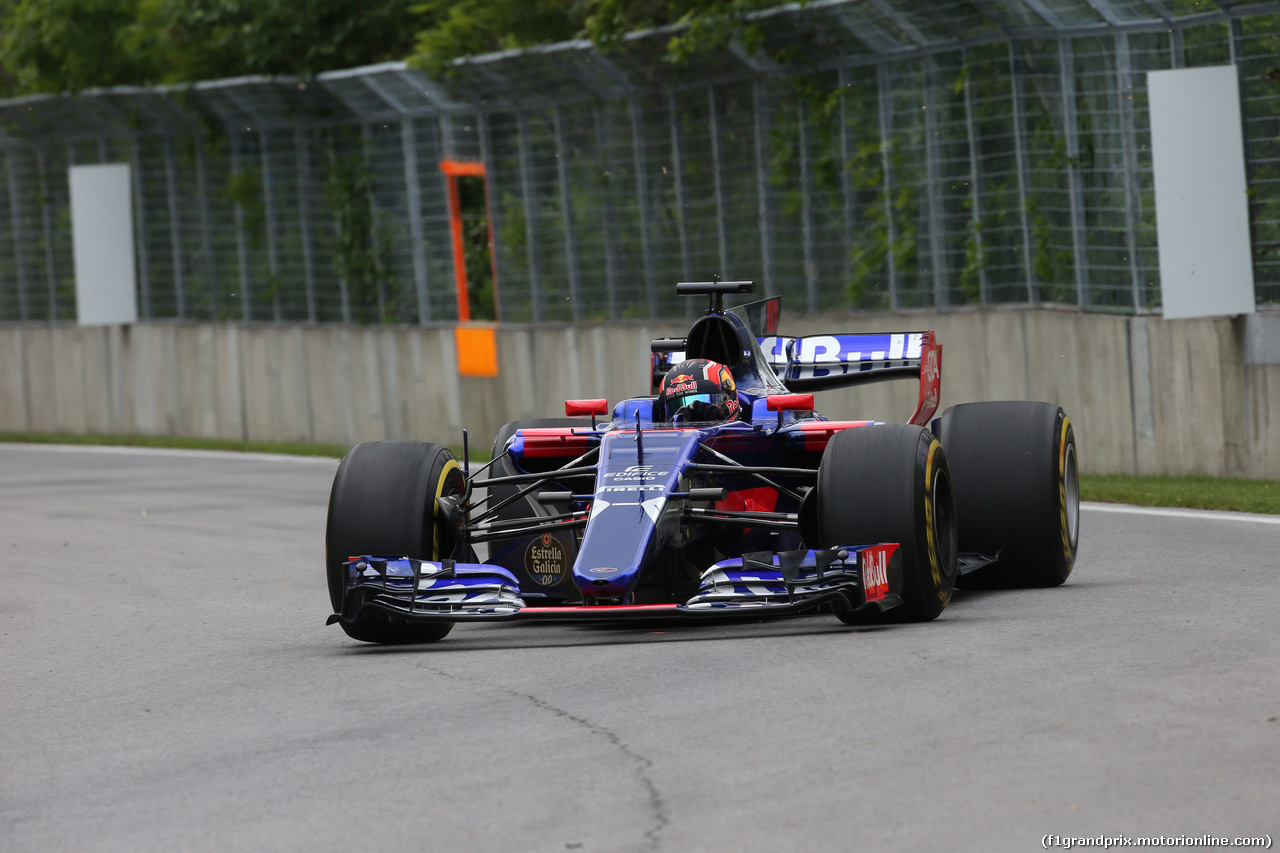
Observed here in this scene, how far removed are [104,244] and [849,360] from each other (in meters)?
16.5

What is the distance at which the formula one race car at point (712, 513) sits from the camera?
25.2 ft

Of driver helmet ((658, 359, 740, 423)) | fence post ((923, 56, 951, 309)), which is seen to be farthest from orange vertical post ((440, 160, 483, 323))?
driver helmet ((658, 359, 740, 423))

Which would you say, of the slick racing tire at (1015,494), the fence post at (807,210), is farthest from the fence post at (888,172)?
the slick racing tire at (1015,494)

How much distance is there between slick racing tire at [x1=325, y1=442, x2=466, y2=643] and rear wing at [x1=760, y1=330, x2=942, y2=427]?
264 centimetres

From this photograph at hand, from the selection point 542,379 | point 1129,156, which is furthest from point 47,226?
point 1129,156

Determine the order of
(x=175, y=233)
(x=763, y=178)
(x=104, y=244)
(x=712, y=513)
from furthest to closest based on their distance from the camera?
(x=104, y=244)
(x=175, y=233)
(x=763, y=178)
(x=712, y=513)

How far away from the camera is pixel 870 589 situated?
7609 mm

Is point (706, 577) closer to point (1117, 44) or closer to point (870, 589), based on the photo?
point (870, 589)

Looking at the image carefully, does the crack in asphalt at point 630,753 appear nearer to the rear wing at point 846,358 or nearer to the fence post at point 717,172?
the rear wing at point 846,358

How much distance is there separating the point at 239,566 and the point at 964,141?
734 cm

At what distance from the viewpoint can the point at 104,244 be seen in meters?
25.0

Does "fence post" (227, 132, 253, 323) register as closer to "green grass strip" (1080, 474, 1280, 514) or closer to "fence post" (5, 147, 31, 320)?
"fence post" (5, 147, 31, 320)

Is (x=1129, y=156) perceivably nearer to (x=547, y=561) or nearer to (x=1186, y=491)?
(x=1186, y=491)

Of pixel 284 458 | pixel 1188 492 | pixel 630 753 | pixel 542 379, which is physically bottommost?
pixel 630 753
